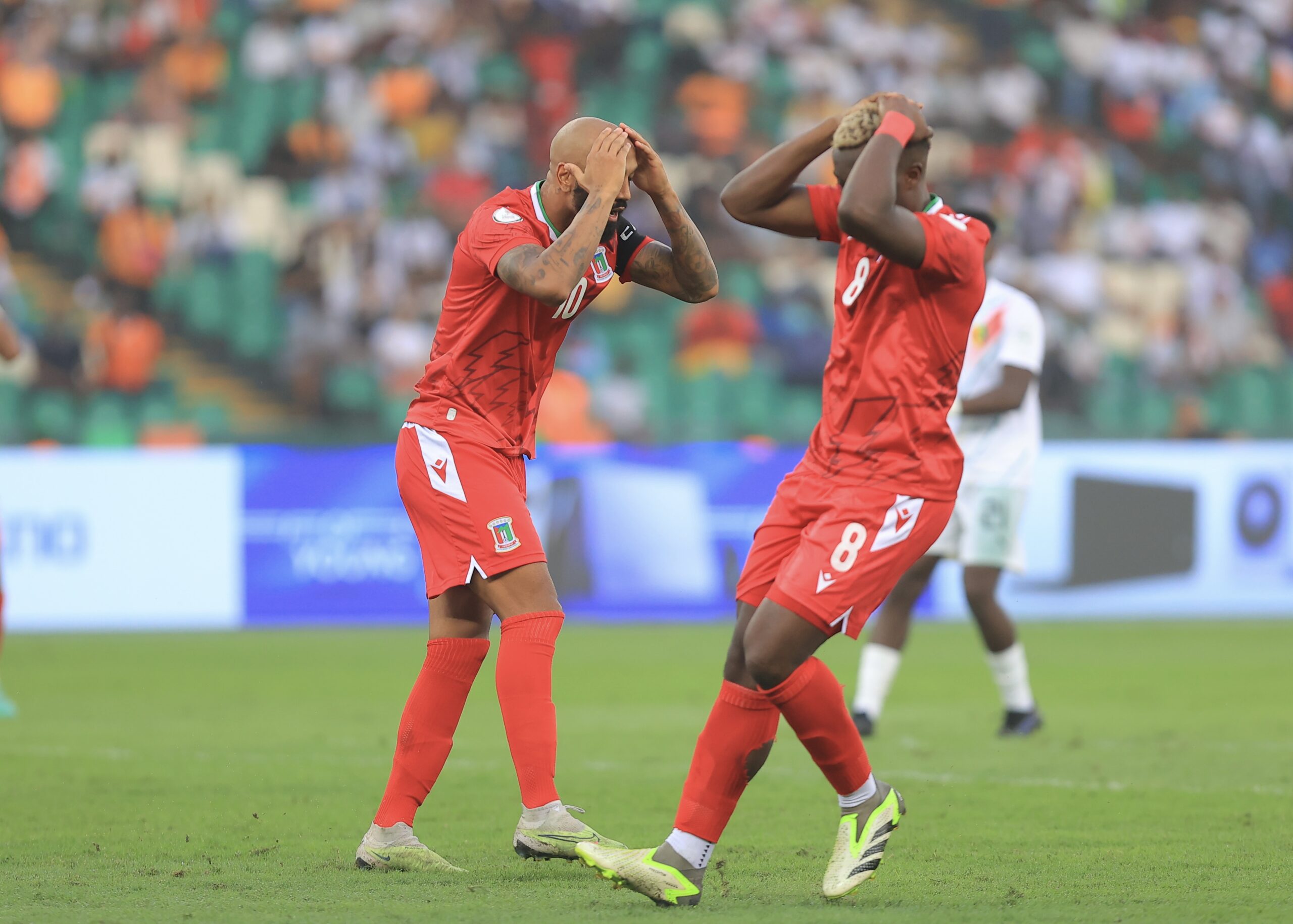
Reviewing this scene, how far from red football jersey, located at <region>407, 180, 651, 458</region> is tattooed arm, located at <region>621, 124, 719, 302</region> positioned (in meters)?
0.18

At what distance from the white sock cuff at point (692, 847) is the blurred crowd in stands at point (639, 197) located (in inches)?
388

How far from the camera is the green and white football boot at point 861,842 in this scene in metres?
4.57

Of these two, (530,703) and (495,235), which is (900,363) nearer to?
(495,235)

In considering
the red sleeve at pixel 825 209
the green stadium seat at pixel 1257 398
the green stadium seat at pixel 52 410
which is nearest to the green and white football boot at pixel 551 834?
the red sleeve at pixel 825 209

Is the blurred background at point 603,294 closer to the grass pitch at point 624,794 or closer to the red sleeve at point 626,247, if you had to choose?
the grass pitch at point 624,794

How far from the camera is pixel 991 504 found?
28.2ft

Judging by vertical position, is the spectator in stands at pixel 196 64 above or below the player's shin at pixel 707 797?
above

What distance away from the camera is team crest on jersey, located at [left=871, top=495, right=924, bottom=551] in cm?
455

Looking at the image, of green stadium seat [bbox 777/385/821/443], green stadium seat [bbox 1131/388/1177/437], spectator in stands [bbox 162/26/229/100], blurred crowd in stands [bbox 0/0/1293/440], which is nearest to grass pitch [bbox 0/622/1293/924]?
blurred crowd in stands [bbox 0/0/1293/440]

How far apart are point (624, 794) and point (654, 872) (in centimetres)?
212

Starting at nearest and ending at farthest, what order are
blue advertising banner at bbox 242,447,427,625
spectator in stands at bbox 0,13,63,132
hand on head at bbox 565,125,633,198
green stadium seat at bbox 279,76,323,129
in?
hand on head at bbox 565,125,633,198, blue advertising banner at bbox 242,447,427,625, spectator in stands at bbox 0,13,63,132, green stadium seat at bbox 279,76,323,129

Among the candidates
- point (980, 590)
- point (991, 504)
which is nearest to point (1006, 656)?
point (980, 590)

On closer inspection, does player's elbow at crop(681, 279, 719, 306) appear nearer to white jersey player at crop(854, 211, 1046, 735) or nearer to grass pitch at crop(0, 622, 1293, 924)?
grass pitch at crop(0, 622, 1293, 924)

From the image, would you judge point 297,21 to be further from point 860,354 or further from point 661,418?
point 860,354
